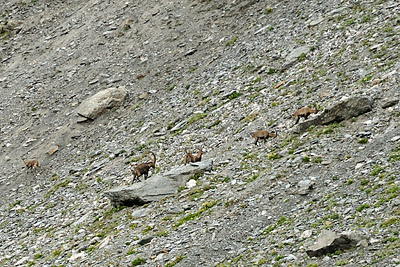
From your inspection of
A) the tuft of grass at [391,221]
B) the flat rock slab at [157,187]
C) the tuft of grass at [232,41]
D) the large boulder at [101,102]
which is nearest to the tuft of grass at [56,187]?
the large boulder at [101,102]

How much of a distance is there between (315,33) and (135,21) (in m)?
14.0

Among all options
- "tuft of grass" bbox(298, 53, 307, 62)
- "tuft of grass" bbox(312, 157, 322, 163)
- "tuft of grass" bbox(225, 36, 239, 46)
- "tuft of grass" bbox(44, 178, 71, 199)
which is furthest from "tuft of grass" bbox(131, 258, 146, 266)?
"tuft of grass" bbox(225, 36, 239, 46)

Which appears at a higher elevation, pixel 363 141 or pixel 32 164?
pixel 363 141

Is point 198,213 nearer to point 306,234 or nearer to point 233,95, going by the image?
point 306,234

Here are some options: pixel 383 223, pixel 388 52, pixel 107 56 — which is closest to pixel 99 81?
pixel 107 56

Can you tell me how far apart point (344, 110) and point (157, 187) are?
21.7 feet

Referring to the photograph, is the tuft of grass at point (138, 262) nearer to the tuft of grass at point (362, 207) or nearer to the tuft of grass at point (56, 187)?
the tuft of grass at point (362, 207)

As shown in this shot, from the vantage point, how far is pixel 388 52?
21.1 metres

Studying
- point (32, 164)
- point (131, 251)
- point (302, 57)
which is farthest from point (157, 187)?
point (32, 164)

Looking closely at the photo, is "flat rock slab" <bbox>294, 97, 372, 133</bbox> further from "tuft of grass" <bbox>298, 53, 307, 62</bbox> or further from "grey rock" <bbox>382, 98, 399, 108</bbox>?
"tuft of grass" <bbox>298, 53, 307, 62</bbox>

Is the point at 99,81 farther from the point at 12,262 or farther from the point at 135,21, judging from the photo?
the point at 12,262

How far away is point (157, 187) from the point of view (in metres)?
19.2

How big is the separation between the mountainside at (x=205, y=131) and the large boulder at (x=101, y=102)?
11.9 inches

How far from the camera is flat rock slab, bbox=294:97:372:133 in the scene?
58.5ft
